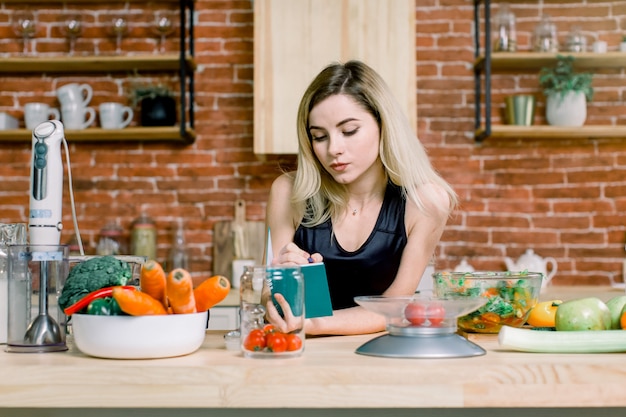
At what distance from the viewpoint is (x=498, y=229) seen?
3602 mm

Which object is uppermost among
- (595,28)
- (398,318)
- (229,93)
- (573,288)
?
(595,28)

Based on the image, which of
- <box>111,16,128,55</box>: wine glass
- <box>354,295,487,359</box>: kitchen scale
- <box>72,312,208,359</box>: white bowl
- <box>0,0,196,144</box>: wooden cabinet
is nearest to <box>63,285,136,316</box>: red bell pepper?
<box>72,312,208,359</box>: white bowl

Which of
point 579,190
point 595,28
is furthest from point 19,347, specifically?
point 595,28

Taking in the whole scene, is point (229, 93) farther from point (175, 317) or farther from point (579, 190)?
point (175, 317)

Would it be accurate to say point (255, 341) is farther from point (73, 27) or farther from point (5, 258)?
point (73, 27)

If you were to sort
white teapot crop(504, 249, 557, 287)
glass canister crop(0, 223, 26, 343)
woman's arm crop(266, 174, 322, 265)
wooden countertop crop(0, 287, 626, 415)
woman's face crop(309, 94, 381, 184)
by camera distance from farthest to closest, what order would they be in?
white teapot crop(504, 249, 557, 287), woman's arm crop(266, 174, 322, 265), woman's face crop(309, 94, 381, 184), glass canister crop(0, 223, 26, 343), wooden countertop crop(0, 287, 626, 415)

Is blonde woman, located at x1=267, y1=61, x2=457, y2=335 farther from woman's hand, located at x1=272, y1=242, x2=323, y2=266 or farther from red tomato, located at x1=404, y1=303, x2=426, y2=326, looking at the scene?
red tomato, located at x1=404, y1=303, x2=426, y2=326

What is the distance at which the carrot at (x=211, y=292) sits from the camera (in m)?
1.29

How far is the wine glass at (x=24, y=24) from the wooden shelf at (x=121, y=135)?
43 centimetres

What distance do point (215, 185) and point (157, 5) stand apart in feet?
3.07

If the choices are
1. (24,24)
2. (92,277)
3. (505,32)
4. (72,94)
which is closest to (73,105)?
(72,94)

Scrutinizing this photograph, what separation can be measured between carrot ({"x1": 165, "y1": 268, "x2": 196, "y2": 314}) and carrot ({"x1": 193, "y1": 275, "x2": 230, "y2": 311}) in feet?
0.10

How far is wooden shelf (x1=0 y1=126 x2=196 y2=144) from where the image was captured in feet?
11.3

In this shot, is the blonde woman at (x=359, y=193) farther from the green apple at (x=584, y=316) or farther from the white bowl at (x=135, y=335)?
the white bowl at (x=135, y=335)
